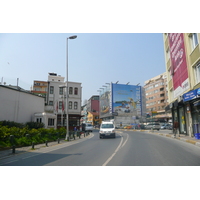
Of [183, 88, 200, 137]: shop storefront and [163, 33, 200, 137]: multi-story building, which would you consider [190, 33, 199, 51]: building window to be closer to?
[163, 33, 200, 137]: multi-story building

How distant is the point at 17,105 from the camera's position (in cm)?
2334

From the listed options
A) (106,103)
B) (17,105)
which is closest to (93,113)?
(106,103)

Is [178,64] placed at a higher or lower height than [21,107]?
higher

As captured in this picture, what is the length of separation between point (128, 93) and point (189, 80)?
62835mm

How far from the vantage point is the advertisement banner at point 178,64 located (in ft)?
64.0

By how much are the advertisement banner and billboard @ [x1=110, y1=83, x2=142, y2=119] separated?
175ft

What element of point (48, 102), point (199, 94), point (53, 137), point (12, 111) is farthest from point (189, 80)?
point (48, 102)

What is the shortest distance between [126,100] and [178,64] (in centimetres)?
5887

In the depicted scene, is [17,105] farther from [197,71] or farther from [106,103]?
[106,103]

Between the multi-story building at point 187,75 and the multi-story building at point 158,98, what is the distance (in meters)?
54.2

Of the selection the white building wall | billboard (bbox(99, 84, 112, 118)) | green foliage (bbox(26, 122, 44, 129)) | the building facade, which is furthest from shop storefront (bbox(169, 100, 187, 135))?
billboard (bbox(99, 84, 112, 118))

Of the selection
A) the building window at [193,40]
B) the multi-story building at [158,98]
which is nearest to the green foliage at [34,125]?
the building window at [193,40]

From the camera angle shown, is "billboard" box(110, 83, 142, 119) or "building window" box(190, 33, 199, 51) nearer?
"building window" box(190, 33, 199, 51)

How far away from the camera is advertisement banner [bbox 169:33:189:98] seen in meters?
19.5
